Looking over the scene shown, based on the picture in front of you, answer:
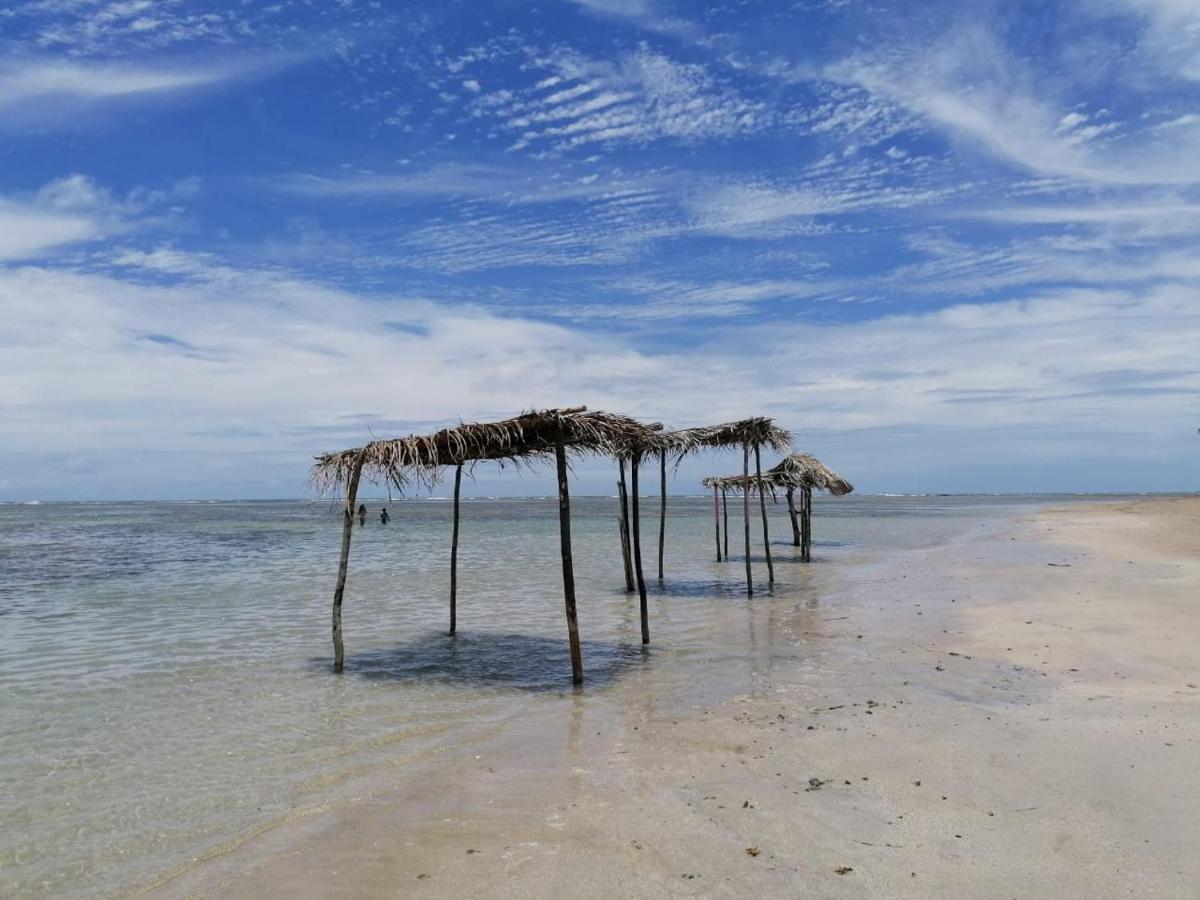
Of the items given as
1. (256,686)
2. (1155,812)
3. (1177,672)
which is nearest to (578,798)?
(1155,812)

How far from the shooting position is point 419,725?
742cm

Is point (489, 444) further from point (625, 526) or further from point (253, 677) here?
point (625, 526)

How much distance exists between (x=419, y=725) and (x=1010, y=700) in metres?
5.40

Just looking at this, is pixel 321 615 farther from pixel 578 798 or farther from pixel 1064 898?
pixel 1064 898

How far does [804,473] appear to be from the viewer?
70.6 feet

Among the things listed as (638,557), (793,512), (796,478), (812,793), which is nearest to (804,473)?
(796,478)

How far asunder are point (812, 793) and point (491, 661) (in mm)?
5659

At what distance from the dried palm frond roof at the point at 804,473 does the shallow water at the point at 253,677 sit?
96.2 inches

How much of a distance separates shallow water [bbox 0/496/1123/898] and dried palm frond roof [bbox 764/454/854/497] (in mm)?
2444

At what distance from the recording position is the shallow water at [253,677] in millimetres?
5398

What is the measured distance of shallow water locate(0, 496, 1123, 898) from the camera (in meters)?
5.40

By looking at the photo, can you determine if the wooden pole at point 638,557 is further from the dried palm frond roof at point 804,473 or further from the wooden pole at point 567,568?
the dried palm frond roof at point 804,473

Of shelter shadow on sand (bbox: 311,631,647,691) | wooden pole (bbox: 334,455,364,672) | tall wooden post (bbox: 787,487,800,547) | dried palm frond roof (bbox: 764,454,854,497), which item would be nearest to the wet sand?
shelter shadow on sand (bbox: 311,631,647,691)

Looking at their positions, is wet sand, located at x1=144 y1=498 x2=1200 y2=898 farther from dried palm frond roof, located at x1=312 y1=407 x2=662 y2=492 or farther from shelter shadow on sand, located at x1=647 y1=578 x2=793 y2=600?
shelter shadow on sand, located at x1=647 y1=578 x2=793 y2=600
